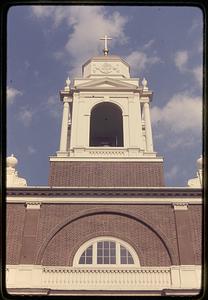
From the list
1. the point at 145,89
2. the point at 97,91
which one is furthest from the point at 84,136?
the point at 145,89

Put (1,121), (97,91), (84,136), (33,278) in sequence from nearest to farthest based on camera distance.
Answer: (1,121)
(33,278)
(84,136)
(97,91)

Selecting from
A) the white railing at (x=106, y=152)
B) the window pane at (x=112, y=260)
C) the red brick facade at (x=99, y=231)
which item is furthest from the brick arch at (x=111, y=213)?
the white railing at (x=106, y=152)

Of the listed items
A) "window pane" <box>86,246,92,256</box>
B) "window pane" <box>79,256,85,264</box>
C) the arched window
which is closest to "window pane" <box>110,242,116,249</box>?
the arched window

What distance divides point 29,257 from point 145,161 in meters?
7.78

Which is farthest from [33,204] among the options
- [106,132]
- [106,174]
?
[106,132]

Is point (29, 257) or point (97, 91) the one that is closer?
point (29, 257)

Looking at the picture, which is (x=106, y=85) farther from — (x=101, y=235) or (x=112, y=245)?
(x=112, y=245)

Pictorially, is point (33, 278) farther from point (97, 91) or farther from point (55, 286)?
point (97, 91)

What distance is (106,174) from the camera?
26.1 metres

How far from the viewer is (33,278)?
68.6 feet

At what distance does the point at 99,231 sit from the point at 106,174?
14.1 ft

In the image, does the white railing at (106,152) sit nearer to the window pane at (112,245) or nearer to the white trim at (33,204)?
the white trim at (33,204)

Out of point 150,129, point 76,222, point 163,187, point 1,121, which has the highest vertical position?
point 150,129

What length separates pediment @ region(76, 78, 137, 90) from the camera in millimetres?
Result: 29828
